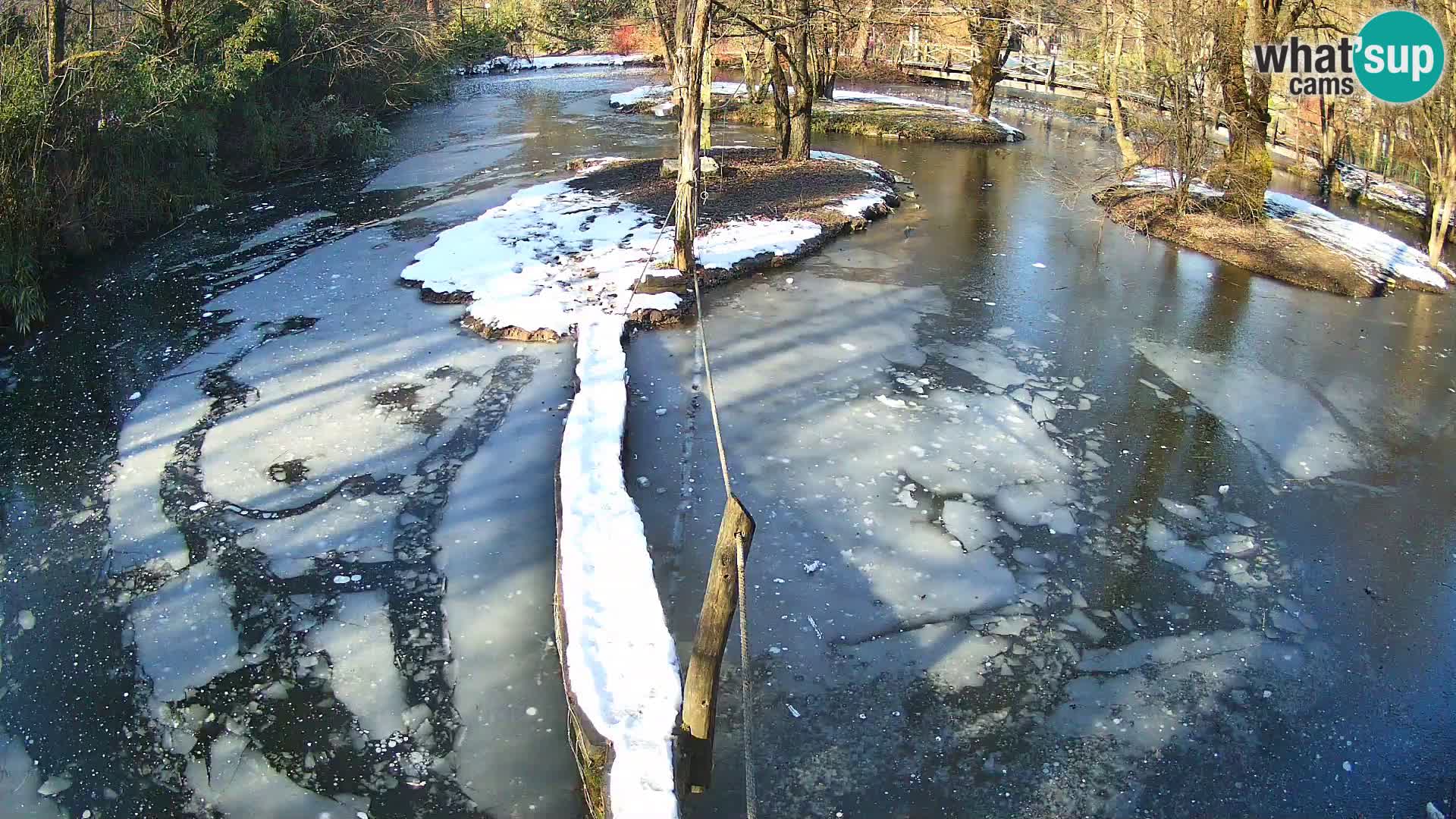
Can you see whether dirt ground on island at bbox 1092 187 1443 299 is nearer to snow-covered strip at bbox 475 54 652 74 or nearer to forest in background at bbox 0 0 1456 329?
forest in background at bbox 0 0 1456 329

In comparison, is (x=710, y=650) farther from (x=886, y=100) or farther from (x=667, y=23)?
(x=886, y=100)

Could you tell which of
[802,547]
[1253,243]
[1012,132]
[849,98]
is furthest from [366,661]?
[849,98]

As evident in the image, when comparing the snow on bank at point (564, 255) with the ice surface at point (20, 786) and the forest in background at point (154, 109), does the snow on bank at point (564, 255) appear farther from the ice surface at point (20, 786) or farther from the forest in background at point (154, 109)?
the ice surface at point (20, 786)

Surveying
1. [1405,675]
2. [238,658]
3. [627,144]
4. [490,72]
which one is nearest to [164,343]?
[238,658]

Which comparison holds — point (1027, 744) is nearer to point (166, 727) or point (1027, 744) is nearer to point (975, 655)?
point (975, 655)

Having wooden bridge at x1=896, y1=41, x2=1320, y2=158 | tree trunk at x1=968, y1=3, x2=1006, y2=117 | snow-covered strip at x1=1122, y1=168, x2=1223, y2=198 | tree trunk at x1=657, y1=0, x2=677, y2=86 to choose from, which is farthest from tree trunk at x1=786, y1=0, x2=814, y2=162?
wooden bridge at x1=896, y1=41, x2=1320, y2=158

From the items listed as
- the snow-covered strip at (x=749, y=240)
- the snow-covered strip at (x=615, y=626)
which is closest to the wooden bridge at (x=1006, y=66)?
the snow-covered strip at (x=749, y=240)
